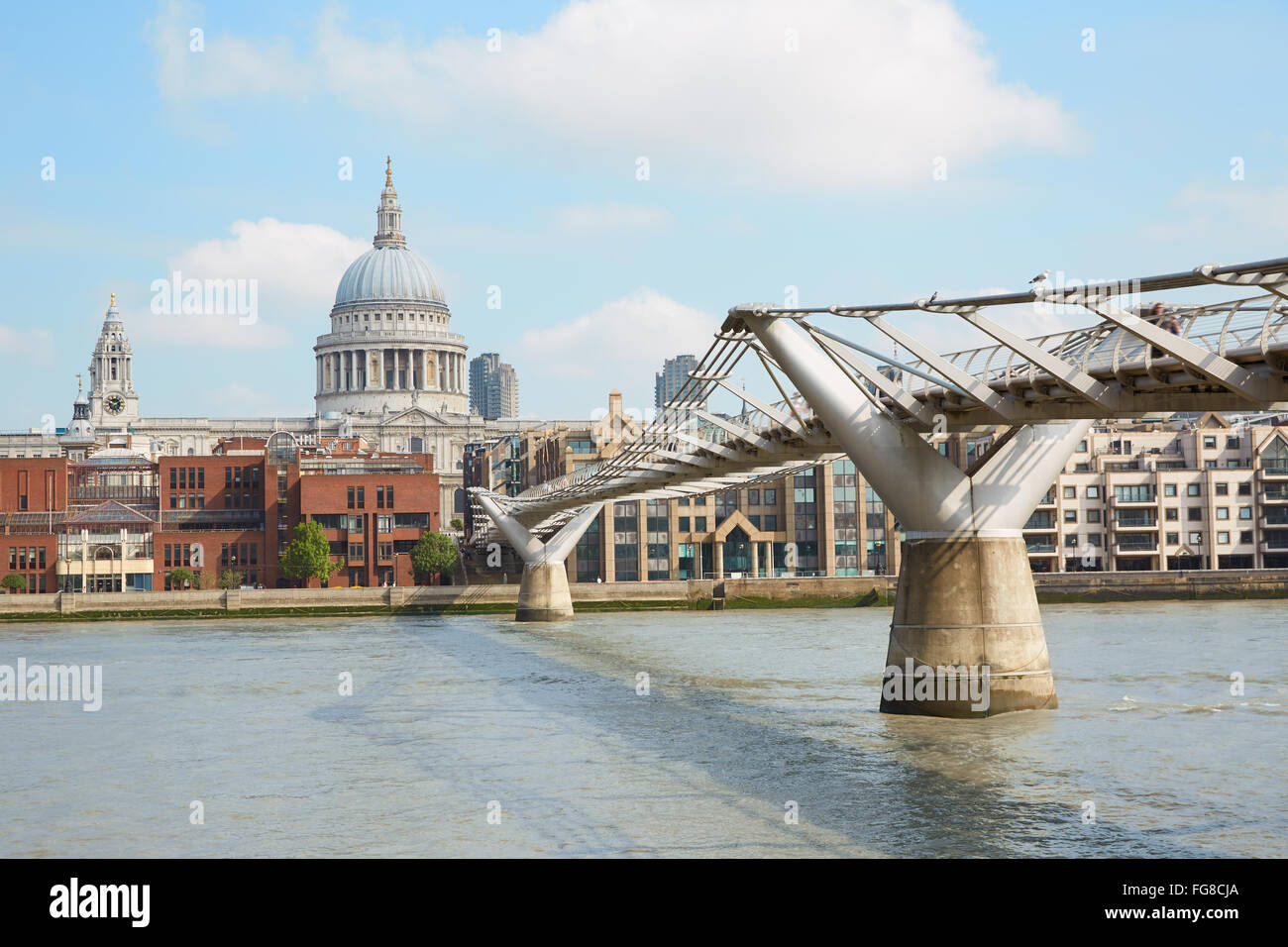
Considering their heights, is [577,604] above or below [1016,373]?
below

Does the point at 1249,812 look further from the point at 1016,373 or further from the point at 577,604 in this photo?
the point at 577,604

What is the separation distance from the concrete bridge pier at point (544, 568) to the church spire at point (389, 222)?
118262mm

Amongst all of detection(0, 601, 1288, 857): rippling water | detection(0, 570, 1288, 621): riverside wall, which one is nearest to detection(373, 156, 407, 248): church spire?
detection(0, 570, 1288, 621): riverside wall

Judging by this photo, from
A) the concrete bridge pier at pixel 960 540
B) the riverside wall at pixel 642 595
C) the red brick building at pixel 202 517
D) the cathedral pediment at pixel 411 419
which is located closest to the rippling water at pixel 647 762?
the concrete bridge pier at pixel 960 540

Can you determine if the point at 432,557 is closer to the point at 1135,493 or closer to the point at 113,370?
the point at 1135,493

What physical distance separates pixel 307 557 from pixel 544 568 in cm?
2561

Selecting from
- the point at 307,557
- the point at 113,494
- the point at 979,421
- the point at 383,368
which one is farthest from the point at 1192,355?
the point at 383,368

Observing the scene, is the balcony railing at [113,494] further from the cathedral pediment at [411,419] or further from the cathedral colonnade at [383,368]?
the cathedral colonnade at [383,368]

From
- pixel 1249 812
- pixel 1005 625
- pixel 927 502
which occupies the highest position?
pixel 927 502

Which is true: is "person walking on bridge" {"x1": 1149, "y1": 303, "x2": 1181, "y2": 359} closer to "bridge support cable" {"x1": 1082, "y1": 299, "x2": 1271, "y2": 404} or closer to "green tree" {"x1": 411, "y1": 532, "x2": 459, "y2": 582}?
"bridge support cable" {"x1": 1082, "y1": 299, "x2": 1271, "y2": 404}

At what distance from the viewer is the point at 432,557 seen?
9488 cm

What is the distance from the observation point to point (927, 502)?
26.1 m
